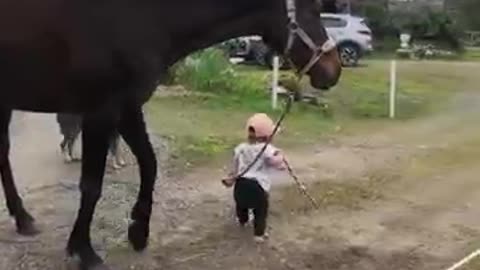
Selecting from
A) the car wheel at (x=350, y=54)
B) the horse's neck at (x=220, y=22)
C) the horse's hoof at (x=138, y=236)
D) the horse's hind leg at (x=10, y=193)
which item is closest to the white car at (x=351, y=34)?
the car wheel at (x=350, y=54)

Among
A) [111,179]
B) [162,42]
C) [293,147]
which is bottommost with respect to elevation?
[293,147]

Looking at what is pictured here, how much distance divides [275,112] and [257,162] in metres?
7.50

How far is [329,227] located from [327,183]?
5.08ft

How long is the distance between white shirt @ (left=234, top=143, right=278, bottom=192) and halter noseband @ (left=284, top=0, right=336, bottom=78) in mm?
947

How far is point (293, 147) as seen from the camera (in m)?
10.3

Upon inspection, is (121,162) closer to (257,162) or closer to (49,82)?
(257,162)

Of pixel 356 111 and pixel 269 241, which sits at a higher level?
pixel 269 241

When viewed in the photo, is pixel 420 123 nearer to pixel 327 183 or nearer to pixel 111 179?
pixel 327 183

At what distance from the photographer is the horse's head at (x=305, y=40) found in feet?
17.5

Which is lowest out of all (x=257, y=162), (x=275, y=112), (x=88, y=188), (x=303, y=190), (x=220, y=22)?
(x=275, y=112)

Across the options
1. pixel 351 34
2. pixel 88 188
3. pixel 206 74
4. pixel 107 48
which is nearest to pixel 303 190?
pixel 88 188

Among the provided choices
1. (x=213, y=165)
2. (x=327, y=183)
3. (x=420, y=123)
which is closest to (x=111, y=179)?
(x=213, y=165)

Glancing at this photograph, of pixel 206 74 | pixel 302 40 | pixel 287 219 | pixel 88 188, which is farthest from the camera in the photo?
pixel 206 74

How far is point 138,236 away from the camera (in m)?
5.84
